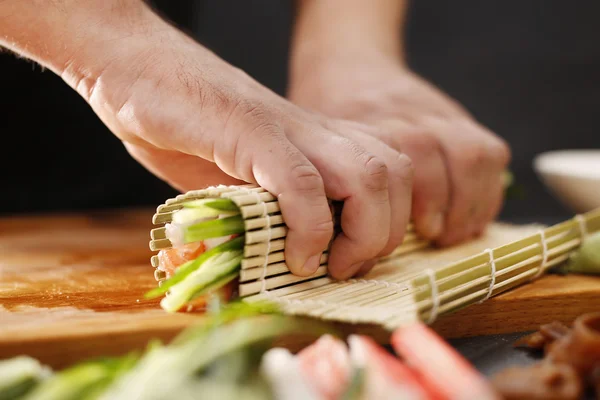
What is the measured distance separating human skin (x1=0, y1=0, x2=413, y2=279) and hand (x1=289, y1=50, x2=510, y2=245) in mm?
367

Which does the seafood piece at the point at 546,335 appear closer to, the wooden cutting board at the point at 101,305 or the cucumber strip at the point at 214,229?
the wooden cutting board at the point at 101,305

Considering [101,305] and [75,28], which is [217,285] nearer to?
[101,305]

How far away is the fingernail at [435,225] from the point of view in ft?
7.17

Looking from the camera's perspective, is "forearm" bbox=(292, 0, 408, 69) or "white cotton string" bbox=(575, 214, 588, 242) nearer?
"white cotton string" bbox=(575, 214, 588, 242)

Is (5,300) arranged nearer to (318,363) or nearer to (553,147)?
(318,363)

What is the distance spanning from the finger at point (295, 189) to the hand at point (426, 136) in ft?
1.76

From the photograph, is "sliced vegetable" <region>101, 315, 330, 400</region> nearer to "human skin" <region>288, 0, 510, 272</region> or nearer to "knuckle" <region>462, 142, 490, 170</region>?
"human skin" <region>288, 0, 510, 272</region>

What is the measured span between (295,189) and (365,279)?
1.30ft

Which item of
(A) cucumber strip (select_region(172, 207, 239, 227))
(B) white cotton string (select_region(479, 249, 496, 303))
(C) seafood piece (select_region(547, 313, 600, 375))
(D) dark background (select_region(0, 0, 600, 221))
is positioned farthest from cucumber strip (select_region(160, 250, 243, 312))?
(D) dark background (select_region(0, 0, 600, 221))

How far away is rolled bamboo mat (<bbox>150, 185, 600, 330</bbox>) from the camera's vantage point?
1420mm

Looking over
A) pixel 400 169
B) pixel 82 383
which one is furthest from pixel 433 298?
pixel 82 383

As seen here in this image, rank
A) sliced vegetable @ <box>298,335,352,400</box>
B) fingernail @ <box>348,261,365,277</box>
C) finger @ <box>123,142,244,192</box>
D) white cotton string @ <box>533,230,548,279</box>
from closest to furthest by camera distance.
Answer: sliced vegetable @ <box>298,335,352,400</box>
fingernail @ <box>348,261,365,277</box>
white cotton string @ <box>533,230,548,279</box>
finger @ <box>123,142,244,192</box>

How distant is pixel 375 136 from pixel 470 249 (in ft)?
1.83

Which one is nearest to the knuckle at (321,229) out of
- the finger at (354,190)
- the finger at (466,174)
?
the finger at (354,190)
